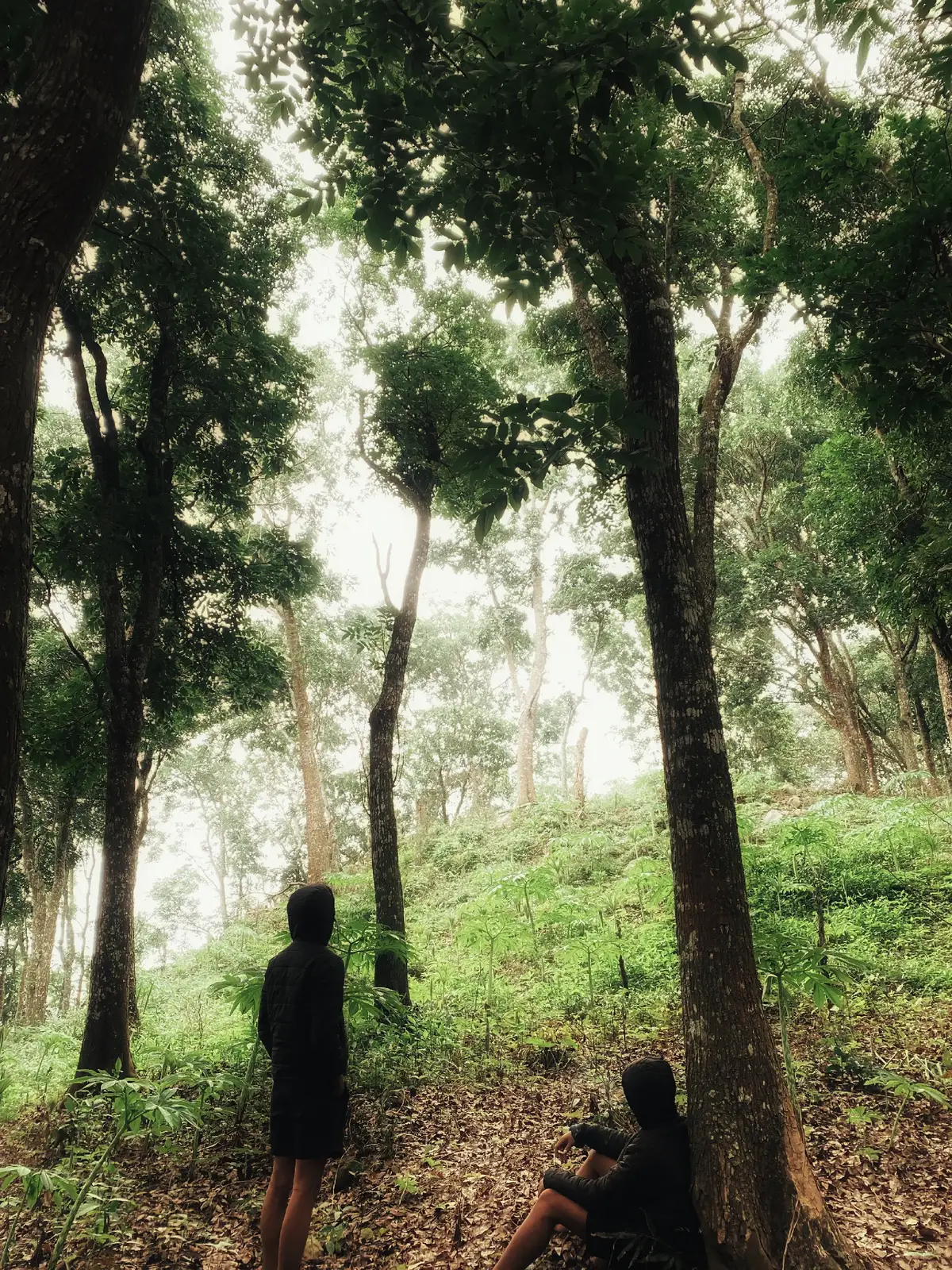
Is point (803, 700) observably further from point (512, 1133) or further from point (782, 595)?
point (512, 1133)

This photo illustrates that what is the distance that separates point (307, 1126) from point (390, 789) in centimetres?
505

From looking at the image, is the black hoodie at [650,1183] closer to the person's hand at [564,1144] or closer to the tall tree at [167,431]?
the person's hand at [564,1144]

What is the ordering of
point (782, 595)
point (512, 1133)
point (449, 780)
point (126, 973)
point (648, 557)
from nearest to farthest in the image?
point (648, 557)
point (512, 1133)
point (126, 973)
point (782, 595)
point (449, 780)

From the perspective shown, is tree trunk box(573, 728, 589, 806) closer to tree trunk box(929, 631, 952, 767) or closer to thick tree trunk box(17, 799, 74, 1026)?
tree trunk box(929, 631, 952, 767)

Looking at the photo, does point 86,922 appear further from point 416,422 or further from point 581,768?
point 416,422

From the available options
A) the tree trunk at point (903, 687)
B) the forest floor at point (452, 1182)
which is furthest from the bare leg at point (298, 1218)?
the tree trunk at point (903, 687)

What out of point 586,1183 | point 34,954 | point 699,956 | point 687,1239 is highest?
point 699,956

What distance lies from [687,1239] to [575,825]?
45.8ft

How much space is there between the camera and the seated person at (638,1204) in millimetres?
3027

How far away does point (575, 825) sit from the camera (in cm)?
1675

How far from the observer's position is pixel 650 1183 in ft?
10.3

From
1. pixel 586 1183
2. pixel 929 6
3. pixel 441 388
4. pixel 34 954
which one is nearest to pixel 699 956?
pixel 586 1183

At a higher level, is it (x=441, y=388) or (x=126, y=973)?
(x=441, y=388)

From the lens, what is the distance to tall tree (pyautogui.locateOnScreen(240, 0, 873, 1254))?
2.65 metres
